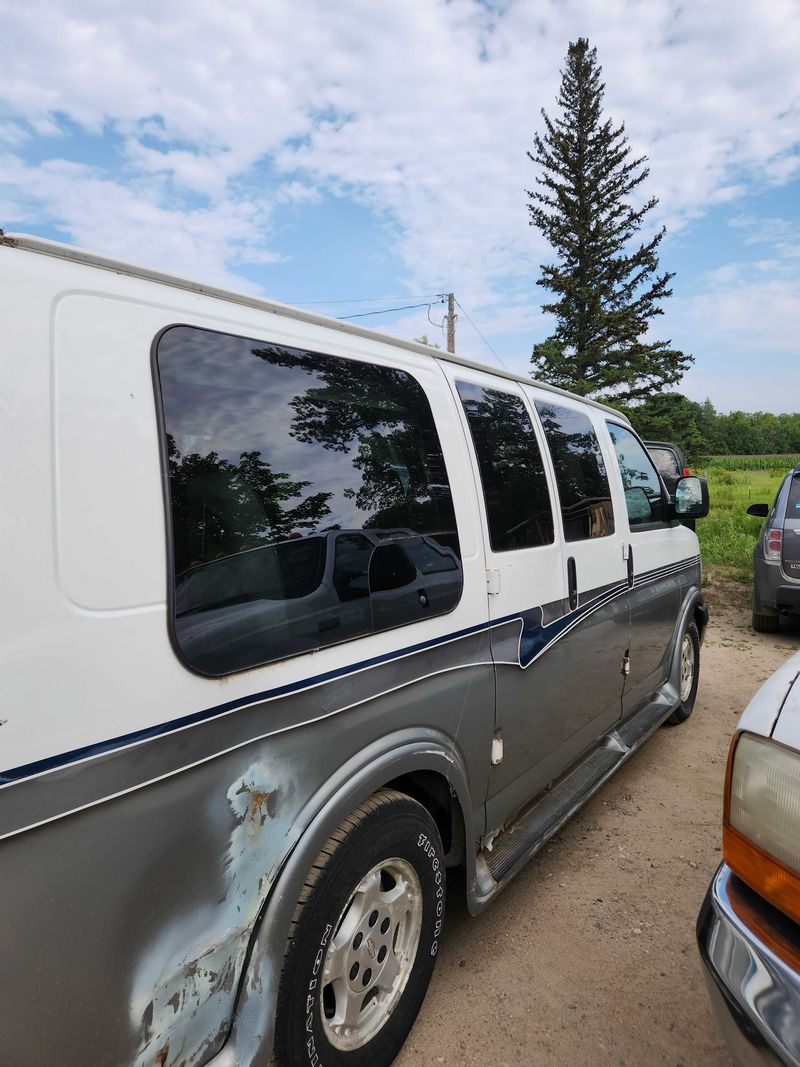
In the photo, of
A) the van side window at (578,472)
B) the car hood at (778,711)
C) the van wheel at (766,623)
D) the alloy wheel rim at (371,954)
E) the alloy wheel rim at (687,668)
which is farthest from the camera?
the van wheel at (766,623)

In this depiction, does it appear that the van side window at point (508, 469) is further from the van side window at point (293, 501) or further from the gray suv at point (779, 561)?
the gray suv at point (779, 561)

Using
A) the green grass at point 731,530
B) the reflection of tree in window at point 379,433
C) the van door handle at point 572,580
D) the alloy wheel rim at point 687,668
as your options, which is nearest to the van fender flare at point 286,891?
the reflection of tree in window at point 379,433

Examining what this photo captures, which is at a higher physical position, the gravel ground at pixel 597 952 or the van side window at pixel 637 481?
the van side window at pixel 637 481

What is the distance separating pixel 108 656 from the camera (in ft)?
3.93

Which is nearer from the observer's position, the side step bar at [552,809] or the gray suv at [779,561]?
the side step bar at [552,809]

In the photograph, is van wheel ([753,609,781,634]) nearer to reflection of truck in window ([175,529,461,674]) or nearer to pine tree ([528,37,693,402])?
reflection of truck in window ([175,529,461,674])

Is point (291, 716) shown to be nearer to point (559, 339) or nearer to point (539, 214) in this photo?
point (559, 339)

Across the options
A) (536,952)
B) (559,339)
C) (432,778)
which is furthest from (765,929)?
(559,339)

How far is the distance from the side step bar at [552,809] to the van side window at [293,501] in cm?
105

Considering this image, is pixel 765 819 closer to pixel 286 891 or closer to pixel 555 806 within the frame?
pixel 286 891

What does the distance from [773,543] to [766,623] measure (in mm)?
1019

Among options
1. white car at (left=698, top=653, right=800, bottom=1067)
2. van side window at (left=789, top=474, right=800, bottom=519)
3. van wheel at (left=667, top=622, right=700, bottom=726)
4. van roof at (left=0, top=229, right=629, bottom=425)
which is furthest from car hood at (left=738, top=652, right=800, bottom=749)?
van side window at (left=789, top=474, right=800, bottom=519)

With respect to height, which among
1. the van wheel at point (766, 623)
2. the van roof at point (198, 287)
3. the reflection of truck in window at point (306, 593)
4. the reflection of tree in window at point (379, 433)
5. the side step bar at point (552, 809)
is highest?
the van roof at point (198, 287)

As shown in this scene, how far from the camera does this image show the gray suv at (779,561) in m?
6.48
